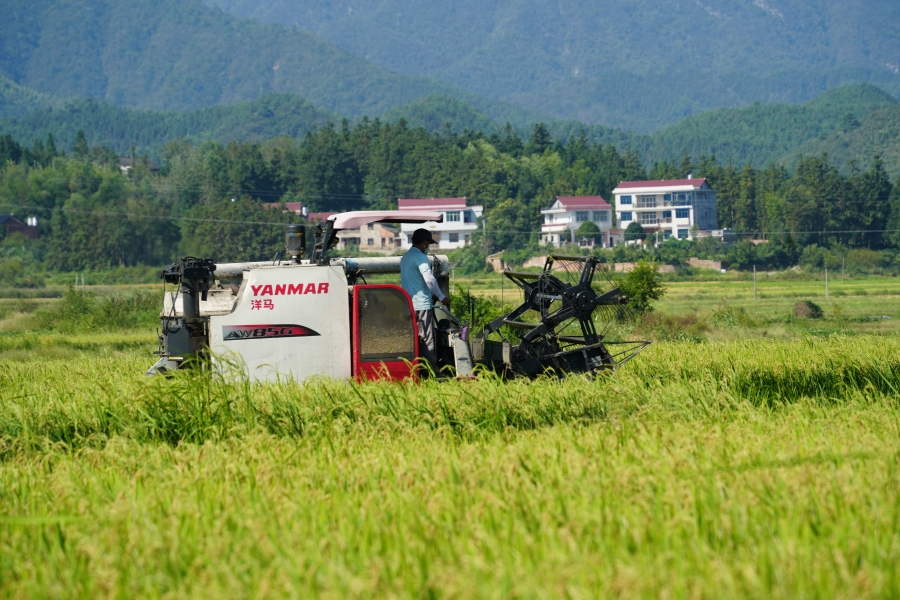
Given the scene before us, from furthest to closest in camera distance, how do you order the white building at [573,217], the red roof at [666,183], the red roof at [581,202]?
the red roof at [666,183] < the red roof at [581,202] < the white building at [573,217]

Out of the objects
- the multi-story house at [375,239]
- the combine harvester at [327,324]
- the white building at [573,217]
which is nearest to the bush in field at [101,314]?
the combine harvester at [327,324]

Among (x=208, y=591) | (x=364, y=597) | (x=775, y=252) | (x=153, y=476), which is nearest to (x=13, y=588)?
(x=208, y=591)

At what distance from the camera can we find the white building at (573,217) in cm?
12006

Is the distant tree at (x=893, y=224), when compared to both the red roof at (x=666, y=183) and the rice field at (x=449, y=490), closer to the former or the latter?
the red roof at (x=666, y=183)

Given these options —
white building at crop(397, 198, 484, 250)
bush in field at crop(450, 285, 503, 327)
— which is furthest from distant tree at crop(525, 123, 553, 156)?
bush in field at crop(450, 285, 503, 327)

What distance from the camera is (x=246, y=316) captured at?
1187 centimetres

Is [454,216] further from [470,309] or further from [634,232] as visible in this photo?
[470,309]

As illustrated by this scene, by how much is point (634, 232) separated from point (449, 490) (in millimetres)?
117600

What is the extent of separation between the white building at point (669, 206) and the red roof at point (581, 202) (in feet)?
13.0

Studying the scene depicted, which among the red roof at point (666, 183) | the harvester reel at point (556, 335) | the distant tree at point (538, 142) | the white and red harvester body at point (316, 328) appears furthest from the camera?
the distant tree at point (538, 142)

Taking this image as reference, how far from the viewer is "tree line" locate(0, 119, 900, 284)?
9562 centimetres

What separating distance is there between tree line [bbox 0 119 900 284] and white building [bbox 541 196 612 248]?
176 cm

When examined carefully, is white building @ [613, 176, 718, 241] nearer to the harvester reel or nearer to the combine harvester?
the harvester reel

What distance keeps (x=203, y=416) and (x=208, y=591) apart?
4813mm
